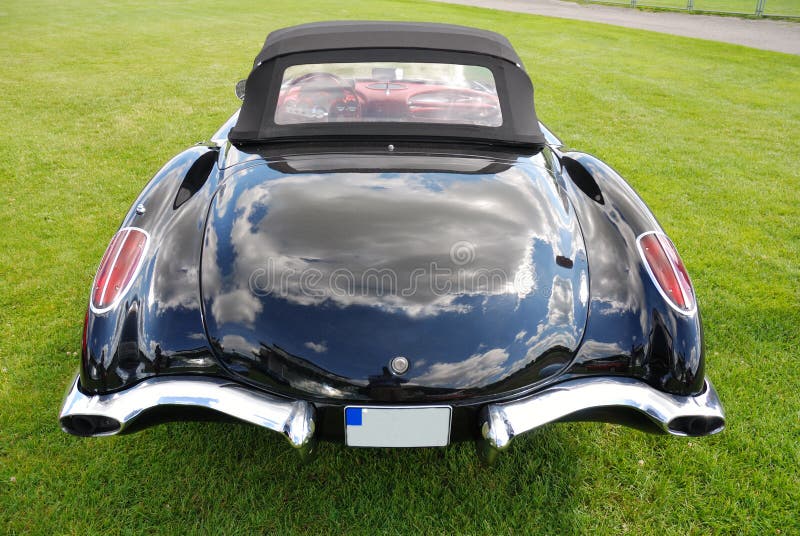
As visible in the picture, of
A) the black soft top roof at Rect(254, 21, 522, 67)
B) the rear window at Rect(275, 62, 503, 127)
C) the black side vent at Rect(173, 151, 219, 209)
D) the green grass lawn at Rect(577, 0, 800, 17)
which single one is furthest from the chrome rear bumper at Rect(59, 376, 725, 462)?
the green grass lawn at Rect(577, 0, 800, 17)

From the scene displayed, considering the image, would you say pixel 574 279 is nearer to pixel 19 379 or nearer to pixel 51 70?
pixel 19 379

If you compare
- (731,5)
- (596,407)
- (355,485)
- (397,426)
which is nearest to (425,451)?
(355,485)

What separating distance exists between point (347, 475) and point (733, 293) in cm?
274

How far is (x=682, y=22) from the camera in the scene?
1736 centimetres

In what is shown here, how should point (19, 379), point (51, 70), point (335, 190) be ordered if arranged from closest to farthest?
point (335, 190)
point (19, 379)
point (51, 70)

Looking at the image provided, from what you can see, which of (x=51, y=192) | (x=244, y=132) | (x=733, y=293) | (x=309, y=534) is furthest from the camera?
(x=51, y=192)

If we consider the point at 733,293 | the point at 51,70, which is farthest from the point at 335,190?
the point at 51,70

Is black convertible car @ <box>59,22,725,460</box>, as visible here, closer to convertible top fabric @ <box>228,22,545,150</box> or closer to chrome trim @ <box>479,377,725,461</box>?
chrome trim @ <box>479,377,725,461</box>

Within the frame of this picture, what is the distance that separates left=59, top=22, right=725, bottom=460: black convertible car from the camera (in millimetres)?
1820

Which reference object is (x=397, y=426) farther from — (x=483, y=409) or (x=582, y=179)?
(x=582, y=179)

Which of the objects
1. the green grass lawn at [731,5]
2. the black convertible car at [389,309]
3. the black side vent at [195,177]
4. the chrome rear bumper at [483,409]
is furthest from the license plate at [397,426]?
the green grass lawn at [731,5]

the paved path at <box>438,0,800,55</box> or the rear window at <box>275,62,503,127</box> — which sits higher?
the rear window at <box>275,62,503,127</box>

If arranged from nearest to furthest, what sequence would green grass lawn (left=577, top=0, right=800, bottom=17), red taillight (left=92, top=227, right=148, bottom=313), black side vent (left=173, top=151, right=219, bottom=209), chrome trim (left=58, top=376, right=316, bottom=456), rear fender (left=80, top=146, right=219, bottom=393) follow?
chrome trim (left=58, top=376, right=316, bottom=456) → rear fender (left=80, top=146, right=219, bottom=393) → red taillight (left=92, top=227, right=148, bottom=313) → black side vent (left=173, top=151, right=219, bottom=209) → green grass lawn (left=577, top=0, right=800, bottom=17)

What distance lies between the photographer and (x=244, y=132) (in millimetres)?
2623
